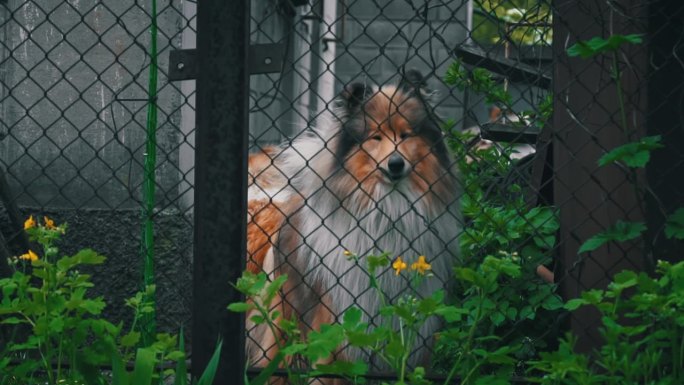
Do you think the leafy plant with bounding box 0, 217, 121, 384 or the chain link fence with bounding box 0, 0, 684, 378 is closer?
the leafy plant with bounding box 0, 217, 121, 384

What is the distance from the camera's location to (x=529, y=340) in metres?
3.33

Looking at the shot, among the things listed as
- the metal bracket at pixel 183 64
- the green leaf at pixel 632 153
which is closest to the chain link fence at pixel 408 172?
the metal bracket at pixel 183 64

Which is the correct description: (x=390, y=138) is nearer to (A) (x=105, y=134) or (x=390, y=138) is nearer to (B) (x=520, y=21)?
(B) (x=520, y=21)

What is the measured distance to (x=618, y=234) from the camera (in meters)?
2.78

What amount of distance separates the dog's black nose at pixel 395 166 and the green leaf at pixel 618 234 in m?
1.27

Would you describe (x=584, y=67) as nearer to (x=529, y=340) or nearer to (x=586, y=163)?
(x=586, y=163)

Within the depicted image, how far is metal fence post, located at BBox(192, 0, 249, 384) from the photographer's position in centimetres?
259

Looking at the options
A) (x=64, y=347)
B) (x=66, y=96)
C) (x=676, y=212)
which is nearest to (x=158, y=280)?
(x=66, y=96)

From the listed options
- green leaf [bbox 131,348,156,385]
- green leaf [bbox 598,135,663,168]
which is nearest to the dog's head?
green leaf [bbox 598,135,663,168]

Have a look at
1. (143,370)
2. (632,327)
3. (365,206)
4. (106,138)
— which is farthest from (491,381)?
(106,138)

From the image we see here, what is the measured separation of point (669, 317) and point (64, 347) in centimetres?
162

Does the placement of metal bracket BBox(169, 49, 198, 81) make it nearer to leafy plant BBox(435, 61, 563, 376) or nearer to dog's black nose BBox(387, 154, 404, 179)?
leafy plant BBox(435, 61, 563, 376)

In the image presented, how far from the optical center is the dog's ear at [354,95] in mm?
4016

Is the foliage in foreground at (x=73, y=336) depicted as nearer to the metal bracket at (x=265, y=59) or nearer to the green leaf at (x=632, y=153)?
the metal bracket at (x=265, y=59)
